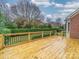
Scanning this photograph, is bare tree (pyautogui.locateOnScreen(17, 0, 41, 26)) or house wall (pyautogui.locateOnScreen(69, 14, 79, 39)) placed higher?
bare tree (pyautogui.locateOnScreen(17, 0, 41, 26))

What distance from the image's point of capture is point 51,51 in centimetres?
370

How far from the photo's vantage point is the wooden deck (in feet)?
11.1

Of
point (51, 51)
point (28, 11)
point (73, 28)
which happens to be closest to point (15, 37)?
point (51, 51)

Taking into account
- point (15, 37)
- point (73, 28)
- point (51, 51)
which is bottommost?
point (51, 51)

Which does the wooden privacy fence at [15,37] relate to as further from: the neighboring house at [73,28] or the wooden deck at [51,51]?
the neighboring house at [73,28]

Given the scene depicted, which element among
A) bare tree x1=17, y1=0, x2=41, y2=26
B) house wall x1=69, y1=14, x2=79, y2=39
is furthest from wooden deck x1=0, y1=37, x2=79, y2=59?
bare tree x1=17, y1=0, x2=41, y2=26

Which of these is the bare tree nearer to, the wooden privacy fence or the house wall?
the wooden privacy fence

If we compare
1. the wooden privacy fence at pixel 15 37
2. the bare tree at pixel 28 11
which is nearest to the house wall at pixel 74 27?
the wooden privacy fence at pixel 15 37

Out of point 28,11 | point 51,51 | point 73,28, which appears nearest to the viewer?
point 28,11

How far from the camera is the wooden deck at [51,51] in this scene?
3393 millimetres

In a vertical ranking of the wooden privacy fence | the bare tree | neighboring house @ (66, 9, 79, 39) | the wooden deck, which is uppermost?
the bare tree

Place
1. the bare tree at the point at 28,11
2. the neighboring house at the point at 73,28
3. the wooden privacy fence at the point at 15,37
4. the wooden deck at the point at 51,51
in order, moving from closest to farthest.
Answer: the bare tree at the point at 28,11 < the neighboring house at the point at 73,28 < the wooden deck at the point at 51,51 < the wooden privacy fence at the point at 15,37

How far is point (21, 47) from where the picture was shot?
4.12m

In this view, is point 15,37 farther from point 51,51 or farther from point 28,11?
point 28,11
